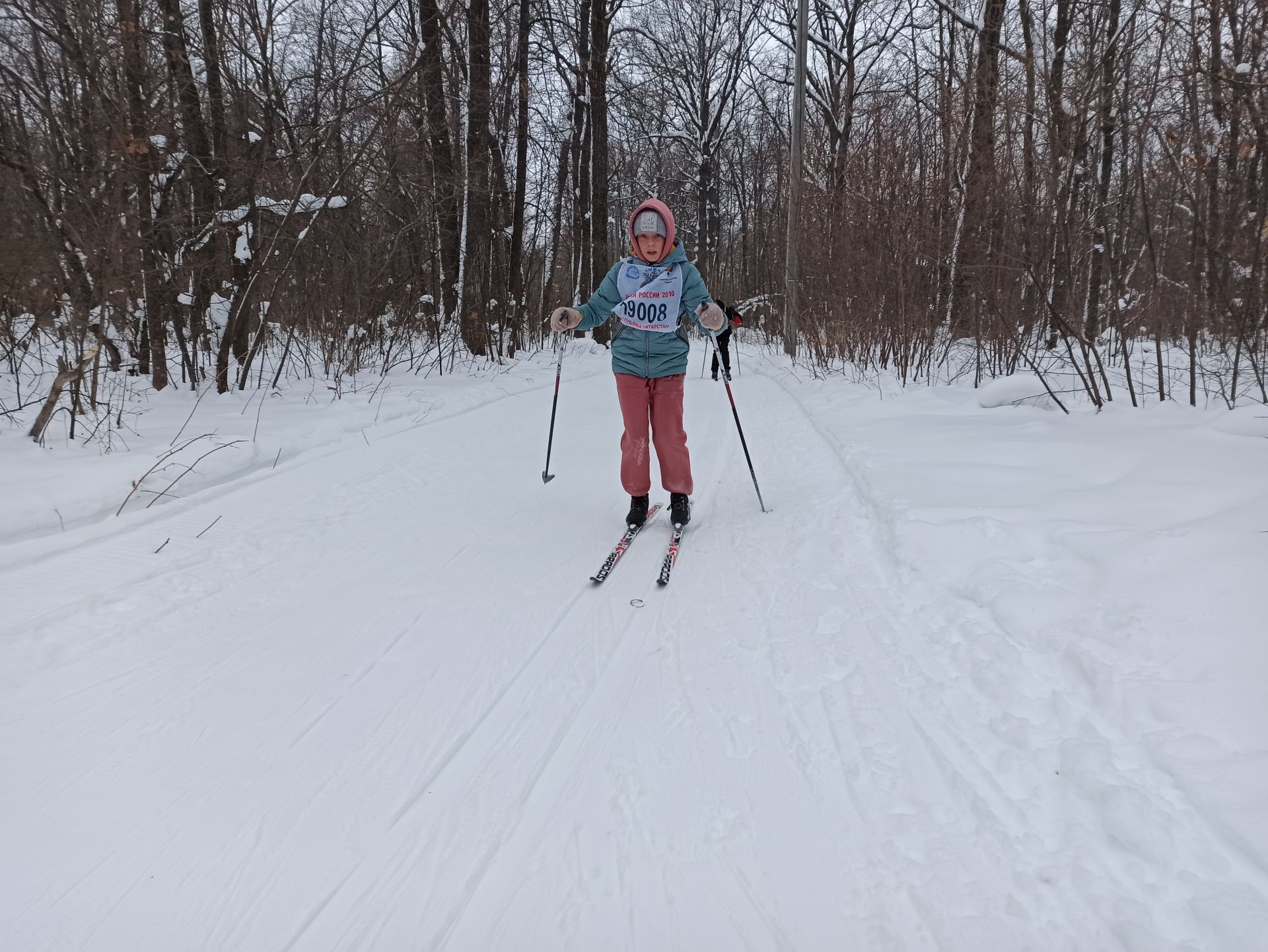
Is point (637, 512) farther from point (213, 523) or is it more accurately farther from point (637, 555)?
point (213, 523)

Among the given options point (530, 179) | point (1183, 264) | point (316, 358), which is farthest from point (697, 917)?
point (530, 179)

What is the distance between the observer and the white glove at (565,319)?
15.0ft

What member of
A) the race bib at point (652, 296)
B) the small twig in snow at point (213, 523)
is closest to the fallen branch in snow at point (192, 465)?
the small twig in snow at point (213, 523)

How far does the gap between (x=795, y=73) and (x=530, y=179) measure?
1239 centimetres

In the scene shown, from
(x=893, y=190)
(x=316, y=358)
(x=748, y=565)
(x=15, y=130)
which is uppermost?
(x=893, y=190)

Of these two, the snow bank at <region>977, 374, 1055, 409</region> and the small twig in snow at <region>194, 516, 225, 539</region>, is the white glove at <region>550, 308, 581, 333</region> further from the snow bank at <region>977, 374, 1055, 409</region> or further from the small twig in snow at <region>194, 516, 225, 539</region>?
the snow bank at <region>977, 374, 1055, 409</region>

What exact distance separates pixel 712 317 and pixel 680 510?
51.0 inches

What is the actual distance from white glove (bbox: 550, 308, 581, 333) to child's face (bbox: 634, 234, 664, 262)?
1.93 ft

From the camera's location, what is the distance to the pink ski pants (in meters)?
4.55

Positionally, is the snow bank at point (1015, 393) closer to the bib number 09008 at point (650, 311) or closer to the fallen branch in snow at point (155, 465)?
the bib number 09008 at point (650, 311)

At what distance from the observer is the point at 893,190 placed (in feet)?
32.4

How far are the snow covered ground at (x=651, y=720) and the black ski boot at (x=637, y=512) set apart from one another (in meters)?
0.10

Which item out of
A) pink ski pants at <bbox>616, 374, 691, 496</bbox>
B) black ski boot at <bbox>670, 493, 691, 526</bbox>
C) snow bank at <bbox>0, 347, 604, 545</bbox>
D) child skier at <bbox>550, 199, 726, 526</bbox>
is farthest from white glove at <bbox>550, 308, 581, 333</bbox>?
snow bank at <bbox>0, 347, 604, 545</bbox>

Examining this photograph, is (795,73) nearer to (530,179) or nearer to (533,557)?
(530,179)
